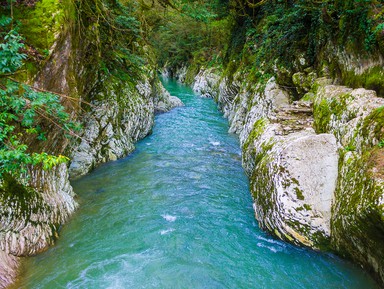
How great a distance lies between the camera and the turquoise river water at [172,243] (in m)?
5.25

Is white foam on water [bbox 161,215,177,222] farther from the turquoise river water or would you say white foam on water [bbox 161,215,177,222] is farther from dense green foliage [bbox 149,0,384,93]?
dense green foliage [bbox 149,0,384,93]

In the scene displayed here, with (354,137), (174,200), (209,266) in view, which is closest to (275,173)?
(354,137)

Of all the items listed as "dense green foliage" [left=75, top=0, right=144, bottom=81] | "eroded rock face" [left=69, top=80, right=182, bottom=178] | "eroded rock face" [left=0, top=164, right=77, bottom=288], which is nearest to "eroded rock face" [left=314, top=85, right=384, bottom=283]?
"eroded rock face" [left=0, top=164, right=77, bottom=288]

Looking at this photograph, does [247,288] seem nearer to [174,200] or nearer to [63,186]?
[174,200]

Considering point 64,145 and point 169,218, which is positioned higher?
point 64,145

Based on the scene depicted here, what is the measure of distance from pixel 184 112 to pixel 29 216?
1561cm

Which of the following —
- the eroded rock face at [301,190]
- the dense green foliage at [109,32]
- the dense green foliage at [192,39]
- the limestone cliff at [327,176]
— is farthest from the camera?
the dense green foliage at [192,39]

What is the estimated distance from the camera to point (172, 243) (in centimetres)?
626

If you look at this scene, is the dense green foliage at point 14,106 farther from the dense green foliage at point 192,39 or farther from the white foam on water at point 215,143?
the dense green foliage at point 192,39

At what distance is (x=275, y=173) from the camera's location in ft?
20.8

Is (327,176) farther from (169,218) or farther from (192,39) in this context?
(192,39)

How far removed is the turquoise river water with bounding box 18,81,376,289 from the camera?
525 centimetres

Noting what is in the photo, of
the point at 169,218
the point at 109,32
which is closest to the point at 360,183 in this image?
the point at 169,218

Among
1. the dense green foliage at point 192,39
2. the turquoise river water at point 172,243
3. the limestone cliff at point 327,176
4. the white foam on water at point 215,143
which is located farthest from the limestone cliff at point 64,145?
the dense green foliage at point 192,39
